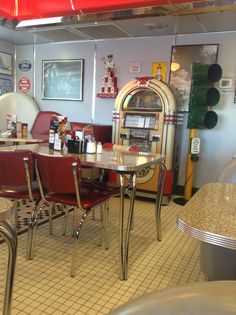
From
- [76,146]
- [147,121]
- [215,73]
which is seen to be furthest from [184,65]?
[76,146]

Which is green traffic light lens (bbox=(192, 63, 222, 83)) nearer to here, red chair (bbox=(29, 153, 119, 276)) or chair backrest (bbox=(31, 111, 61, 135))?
red chair (bbox=(29, 153, 119, 276))

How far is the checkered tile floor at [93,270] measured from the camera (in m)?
1.87

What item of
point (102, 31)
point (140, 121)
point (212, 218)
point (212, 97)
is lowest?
point (212, 218)

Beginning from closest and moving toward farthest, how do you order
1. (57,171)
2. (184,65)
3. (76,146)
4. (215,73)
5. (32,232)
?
(57,171)
(32,232)
(76,146)
(215,73)
(184,65)

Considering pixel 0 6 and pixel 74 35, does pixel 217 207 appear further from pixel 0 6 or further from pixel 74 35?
pixel 74 35

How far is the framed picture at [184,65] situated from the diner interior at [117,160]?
0.02 meters

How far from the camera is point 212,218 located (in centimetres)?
112

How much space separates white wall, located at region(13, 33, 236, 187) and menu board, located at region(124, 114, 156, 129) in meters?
0.66

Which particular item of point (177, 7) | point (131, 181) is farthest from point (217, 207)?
point (177, 7)

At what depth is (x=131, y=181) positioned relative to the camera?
2105 mm

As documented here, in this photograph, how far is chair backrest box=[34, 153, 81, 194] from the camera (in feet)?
6.65

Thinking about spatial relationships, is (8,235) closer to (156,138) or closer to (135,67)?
(156,138)

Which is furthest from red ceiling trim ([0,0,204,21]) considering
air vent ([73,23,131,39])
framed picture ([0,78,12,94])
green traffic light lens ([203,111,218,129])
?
framed picture ([0,78,12,94])

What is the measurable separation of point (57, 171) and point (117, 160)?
0.45 meters
